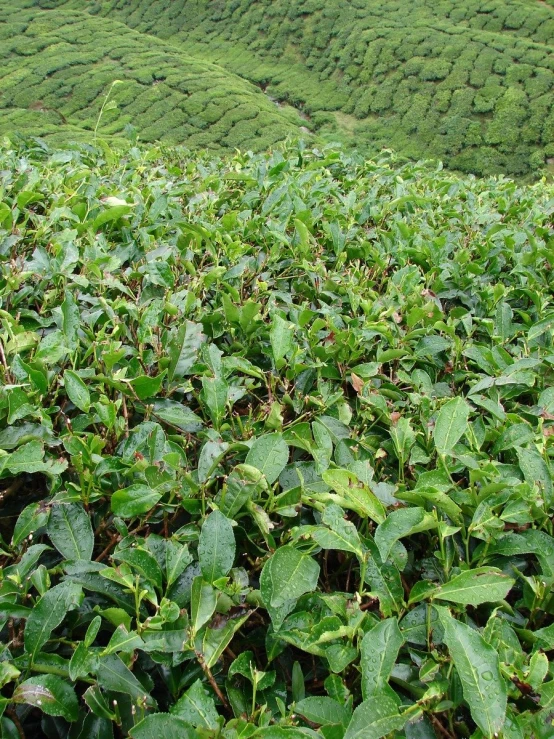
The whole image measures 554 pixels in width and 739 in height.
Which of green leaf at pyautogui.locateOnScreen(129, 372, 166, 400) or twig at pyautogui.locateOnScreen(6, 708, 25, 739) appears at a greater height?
green leaf at pyautogui.locateOnScreen(129, 372, 166, 400)

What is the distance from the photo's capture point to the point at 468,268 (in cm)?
174

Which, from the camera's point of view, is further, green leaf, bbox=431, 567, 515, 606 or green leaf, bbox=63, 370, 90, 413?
green leaf, bbox=63, 370, 90, 413

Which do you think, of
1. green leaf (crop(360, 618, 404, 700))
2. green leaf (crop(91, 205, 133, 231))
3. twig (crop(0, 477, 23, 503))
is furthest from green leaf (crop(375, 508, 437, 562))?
green leaf (crop(91, 205, 133, 231))

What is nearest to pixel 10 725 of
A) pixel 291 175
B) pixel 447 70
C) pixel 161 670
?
pixel 161 670

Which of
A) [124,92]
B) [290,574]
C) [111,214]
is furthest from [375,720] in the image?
[124,92]

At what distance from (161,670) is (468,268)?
1.44m

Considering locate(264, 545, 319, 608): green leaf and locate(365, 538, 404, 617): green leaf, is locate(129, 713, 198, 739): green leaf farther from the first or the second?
locate(365, 538, 404, 617): green leaf

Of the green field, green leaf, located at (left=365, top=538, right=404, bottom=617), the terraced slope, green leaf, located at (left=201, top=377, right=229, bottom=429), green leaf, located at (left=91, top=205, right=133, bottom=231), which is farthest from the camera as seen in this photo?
the terraced slope

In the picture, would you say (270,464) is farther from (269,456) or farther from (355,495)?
(355,495)

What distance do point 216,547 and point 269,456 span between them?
→ 188mm

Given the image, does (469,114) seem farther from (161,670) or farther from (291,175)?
(161,670)

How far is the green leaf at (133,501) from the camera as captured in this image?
84 cm

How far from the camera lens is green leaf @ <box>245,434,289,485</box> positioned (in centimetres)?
92

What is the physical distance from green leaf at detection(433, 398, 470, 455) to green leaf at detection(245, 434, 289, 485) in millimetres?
306
